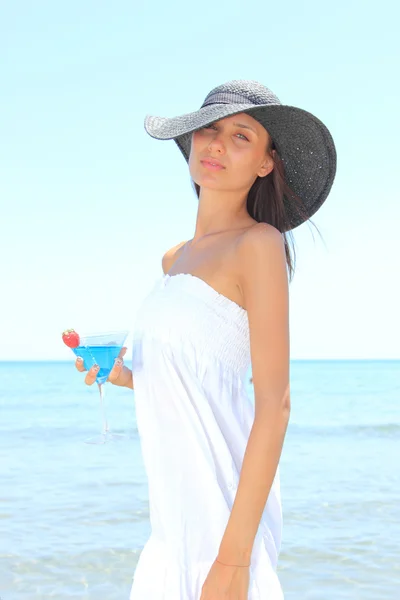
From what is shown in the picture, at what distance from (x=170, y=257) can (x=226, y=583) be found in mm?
1225

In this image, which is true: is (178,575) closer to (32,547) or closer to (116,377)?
(116,377)

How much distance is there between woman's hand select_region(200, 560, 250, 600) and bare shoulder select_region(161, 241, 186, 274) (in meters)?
1.15

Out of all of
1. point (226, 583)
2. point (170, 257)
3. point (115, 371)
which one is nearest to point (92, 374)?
point (115, 371)

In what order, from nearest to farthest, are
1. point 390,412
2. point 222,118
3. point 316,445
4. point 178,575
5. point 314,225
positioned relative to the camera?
point 178,575 < point 222,118 < point 314,225 < point 316,445 < point 390,412

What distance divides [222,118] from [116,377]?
0.91m

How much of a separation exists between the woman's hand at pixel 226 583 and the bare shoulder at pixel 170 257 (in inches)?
45.1

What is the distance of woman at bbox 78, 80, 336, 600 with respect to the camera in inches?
87.9

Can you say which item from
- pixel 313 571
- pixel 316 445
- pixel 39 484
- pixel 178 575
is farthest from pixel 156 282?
pixel 316 445

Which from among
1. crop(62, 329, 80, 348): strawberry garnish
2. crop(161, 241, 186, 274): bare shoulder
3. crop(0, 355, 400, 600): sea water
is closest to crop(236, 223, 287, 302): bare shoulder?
crop(161, 241, 186, 274): bare shoulder

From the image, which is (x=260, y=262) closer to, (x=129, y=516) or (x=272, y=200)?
(x=272, y=200)

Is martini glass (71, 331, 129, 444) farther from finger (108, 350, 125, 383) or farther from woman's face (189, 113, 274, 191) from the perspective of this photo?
woman's face (189, 113, 274, 191)

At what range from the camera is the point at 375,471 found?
10.6 m

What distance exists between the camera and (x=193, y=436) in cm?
238

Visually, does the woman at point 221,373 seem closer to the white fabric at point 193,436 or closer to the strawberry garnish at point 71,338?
the white fabric at point 193,436
